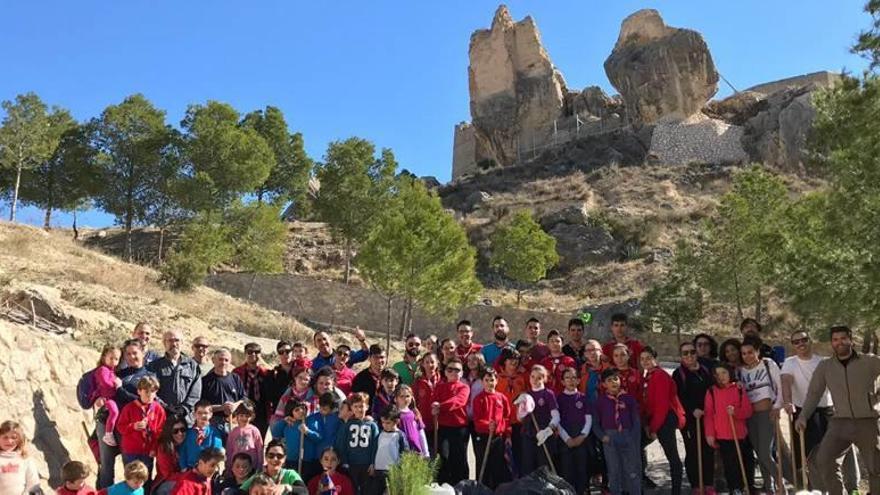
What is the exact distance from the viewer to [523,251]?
32312 millimetres

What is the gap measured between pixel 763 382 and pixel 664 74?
175 feet

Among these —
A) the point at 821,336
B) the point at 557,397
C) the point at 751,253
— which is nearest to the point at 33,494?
the point at 557,397

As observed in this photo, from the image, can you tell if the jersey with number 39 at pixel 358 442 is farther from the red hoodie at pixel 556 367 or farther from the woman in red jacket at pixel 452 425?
the red hoodie at pixel 556 367

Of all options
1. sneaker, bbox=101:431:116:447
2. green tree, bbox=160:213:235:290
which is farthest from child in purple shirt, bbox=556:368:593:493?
green tree, bbox=160:213:235:290

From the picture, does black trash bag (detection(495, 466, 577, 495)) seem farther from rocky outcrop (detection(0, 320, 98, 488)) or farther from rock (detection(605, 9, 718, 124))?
rock (detection(605, 9, 718, 124))

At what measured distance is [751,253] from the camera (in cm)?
2261

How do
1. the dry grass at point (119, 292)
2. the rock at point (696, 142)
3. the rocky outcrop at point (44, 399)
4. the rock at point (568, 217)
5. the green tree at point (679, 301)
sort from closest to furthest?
the rocky outcrop at point (44, 399)
the dry grass at point (119, 292)
the green tree at point (679, 301)
the rock at point (568, 217)
the rock at point (696, 142)

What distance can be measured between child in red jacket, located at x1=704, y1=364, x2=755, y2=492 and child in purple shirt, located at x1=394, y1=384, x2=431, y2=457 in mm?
2574

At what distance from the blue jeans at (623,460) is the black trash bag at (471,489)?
1.10 meters

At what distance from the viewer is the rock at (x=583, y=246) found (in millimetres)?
37844

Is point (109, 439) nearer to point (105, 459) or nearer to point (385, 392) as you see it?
point (105, 459)

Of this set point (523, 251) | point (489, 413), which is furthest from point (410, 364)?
point (523, 251)

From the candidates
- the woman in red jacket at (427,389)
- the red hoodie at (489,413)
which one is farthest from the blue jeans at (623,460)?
the woman in red jacket at (427,389)

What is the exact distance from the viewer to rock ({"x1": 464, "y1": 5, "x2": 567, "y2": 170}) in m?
63.8
